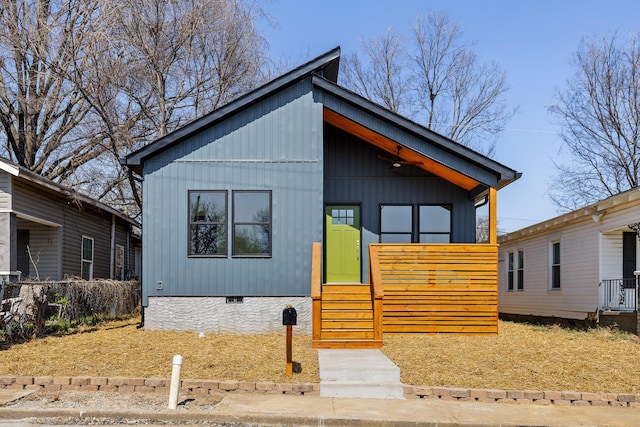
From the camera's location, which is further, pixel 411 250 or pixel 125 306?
pixel 125 306

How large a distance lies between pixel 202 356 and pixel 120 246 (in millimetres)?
14691

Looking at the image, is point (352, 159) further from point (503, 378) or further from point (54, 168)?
point (54, 168)

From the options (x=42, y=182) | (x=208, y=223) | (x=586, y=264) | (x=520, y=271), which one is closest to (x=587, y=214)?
(x=586, y=264)

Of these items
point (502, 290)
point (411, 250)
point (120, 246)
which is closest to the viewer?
point (411, 250)

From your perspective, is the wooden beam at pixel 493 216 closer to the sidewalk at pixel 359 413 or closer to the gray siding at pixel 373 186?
the gray siding at pixel 373 186

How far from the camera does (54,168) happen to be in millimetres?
26125

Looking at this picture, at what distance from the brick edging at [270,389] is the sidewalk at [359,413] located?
19 cm

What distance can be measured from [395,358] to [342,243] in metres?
5.73

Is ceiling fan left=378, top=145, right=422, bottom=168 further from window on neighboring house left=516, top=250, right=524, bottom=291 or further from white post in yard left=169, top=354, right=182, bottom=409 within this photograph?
window on neighboring house left=516, top=250, right=524, bottom=291

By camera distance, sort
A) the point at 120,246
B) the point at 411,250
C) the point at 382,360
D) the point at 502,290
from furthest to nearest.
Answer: the point at 502,290, the point at 120,246, the point at 411,250, the point at 382,360

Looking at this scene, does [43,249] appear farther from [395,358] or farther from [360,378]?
[360,378]

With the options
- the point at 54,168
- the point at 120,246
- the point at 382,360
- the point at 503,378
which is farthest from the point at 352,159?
the point at 54,168

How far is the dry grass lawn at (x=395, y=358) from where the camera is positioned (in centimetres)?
923

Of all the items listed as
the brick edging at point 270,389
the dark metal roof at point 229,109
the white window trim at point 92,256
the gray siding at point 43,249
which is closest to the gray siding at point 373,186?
the dark metal roof at point 229,109
